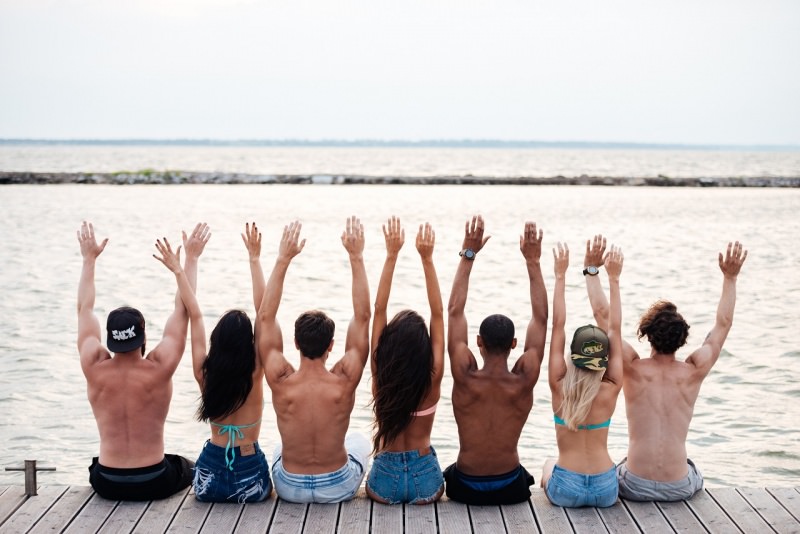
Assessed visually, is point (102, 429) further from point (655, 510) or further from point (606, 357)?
point (655, 510)

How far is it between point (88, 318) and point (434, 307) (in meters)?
2.04

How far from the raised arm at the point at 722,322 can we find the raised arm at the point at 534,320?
0.92 m

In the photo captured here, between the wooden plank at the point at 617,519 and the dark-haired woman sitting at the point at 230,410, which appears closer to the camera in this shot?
the wooden plank at the point at 617,519

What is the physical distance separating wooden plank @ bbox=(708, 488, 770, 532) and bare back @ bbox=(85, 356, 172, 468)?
331 centimetres

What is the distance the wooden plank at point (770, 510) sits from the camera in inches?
187

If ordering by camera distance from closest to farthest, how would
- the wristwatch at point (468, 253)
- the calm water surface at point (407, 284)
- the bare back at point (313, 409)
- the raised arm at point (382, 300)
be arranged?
the bare back at point (313, 409)
the raised arm at point (382, 300)
the wristwatch at point (468, 253)
the calm water surface at point (407, 284)

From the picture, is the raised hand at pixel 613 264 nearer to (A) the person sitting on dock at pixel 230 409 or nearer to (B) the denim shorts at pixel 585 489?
(B) the denim shorts at pixel 585 489

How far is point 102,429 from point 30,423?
4.18m

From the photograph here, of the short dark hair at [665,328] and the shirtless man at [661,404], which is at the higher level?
the short dark hair at [665,328]

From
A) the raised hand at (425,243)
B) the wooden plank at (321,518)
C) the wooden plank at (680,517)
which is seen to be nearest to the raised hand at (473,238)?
the raised hand at (425,243)

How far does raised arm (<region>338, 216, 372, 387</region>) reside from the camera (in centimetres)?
485

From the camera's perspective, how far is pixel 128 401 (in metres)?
4.82

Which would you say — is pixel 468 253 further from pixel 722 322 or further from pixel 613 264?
pixel 722 322

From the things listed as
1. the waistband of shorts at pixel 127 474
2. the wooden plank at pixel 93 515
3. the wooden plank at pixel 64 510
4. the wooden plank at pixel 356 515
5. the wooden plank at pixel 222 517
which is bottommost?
the wooden plank at pixel 64 510
